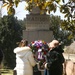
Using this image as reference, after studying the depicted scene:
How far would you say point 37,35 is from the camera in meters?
23.8

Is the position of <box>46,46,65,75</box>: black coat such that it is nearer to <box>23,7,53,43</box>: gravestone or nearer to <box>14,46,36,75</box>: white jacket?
<box>14,46,36,75</box>: white jacket

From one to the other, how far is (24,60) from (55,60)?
9.84 feet

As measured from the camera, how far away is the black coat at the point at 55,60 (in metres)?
7.98

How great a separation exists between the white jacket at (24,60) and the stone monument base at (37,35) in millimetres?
11770

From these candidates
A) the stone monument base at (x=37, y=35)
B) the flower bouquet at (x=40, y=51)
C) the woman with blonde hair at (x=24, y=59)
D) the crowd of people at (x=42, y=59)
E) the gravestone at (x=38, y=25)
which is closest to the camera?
the crowd of people at (x=42, y=59)

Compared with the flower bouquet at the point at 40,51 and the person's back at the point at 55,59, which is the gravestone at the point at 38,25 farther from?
the person's back at the point at 55,59

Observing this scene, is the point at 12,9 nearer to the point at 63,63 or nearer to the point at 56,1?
the point at 56,1

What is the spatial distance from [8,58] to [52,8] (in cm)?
3450

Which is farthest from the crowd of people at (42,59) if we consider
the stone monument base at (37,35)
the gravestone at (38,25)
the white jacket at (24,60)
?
the gravestone at (38,25)

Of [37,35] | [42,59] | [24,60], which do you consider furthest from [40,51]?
[37,35]

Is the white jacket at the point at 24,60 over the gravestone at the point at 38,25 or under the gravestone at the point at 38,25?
under

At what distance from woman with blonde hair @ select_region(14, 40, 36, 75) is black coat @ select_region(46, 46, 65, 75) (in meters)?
2.45

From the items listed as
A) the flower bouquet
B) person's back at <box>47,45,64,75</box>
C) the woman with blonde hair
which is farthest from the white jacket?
person's back at <box>47,45,64,75</box>

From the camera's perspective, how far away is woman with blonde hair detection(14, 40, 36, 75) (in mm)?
10672
